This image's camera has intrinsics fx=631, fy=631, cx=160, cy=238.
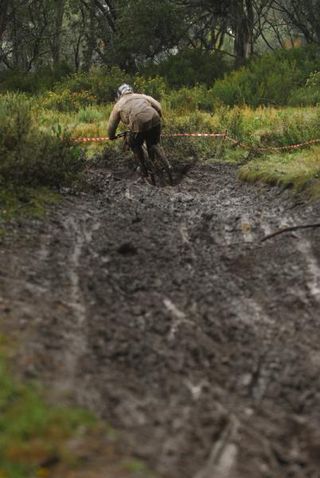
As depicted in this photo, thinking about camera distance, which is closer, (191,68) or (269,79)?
(269,79)

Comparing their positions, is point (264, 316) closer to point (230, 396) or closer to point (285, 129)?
point (230, 396)

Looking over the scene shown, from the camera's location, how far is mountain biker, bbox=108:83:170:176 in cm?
940

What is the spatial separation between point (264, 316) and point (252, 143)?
7.55m

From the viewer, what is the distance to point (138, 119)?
9375 millimetres

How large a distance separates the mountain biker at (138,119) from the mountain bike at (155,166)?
0.05m

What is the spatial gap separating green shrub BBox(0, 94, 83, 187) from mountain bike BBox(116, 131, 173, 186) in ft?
5.06

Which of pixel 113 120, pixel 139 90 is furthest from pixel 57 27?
pixel 113 120

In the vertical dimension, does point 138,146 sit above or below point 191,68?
below

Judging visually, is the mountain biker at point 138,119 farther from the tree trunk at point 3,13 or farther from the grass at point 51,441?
the tree trunk at point 3,13

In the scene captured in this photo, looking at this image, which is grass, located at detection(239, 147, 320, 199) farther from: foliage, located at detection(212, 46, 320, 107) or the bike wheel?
foliage, located at detection(212, 46, 320, 107)

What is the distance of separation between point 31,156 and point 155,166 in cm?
313

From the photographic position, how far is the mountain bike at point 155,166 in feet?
32.5

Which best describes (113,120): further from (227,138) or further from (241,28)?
(241,28)

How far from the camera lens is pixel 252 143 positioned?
11.9 metres
